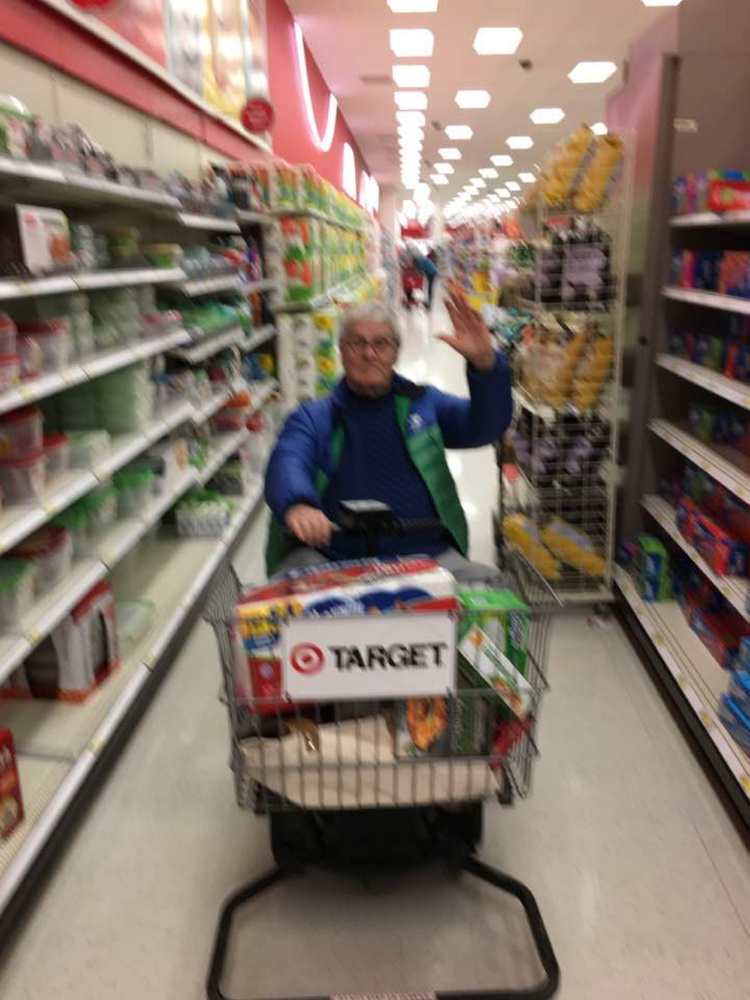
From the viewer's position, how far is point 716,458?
2902 mm

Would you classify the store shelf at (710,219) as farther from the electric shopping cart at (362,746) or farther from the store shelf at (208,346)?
the store shelf at (208,346)

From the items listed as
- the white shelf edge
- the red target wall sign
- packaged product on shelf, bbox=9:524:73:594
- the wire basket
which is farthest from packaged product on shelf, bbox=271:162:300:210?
the wire basket

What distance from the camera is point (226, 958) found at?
79.0 inches

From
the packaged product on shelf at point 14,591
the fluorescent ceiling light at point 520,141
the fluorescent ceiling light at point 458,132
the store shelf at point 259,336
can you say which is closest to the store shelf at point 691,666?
the packaged product on shelf at point 14,591

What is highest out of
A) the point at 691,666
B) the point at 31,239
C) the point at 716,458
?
the point at 31,239

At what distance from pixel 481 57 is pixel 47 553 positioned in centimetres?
957

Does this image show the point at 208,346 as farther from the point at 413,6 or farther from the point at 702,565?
the point at 413,6

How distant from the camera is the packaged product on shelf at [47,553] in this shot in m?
2.47

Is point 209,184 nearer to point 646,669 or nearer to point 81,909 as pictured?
point 646,669

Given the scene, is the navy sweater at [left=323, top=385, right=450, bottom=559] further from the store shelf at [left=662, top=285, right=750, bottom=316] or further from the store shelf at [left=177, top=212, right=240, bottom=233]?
the store shelf at [left=177, top=212, right=240, bottom=233]

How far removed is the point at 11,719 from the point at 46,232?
152 centimetres

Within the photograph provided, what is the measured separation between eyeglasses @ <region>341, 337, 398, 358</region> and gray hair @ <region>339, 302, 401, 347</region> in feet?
0.08

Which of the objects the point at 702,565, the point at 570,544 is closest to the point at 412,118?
the point at 570,544

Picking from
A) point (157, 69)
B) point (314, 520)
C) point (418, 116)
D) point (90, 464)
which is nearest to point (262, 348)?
point (157, 69)
